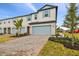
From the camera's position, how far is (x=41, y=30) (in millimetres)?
4379

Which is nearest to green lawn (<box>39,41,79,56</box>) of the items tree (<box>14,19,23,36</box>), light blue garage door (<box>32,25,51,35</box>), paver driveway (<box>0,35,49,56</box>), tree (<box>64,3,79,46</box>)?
paver driveway (<box>0,35,49,56</box>)

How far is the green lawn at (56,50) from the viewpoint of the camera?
4090 millimetres

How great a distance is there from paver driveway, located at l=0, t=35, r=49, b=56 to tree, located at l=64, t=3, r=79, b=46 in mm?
544

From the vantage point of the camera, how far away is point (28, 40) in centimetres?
429

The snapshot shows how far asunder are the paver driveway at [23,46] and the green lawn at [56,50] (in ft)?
0.34

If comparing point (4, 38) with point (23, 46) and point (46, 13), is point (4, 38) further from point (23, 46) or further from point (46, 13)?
point (46, 13)

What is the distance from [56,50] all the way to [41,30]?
559 mm

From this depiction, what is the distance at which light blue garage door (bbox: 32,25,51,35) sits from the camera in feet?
14.1

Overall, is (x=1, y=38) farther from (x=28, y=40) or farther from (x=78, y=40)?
(x=78, y=40)

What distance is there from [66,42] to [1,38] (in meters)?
1.38

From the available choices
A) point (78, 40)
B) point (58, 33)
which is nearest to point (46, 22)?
point (58, 33)

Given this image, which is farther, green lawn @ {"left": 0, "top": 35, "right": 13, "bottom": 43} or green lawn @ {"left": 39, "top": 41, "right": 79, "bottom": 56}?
green lawn @ {"left": 0, "top": 35, "right": 13, "bottom": 43}

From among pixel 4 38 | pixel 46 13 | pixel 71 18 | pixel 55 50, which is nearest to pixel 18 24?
pixel 4 38

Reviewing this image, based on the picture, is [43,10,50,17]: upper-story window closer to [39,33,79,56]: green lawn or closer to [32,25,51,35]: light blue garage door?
[32,25,51,35]: light blue garage door
